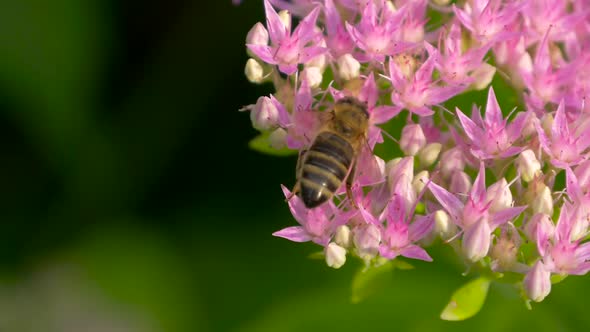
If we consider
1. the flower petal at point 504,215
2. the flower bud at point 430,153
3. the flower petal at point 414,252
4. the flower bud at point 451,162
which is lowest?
the flower petal at point 504,215

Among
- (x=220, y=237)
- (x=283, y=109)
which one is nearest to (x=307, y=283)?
(x=220, y=237)

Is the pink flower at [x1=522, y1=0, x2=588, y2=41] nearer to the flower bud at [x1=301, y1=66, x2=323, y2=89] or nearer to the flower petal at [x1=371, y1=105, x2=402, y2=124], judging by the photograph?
the flower petal at [x1=371, y1=105, x2=402, y2=124]

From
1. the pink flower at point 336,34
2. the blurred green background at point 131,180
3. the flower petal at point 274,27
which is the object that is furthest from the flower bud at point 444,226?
the blurred green background at point 131,180

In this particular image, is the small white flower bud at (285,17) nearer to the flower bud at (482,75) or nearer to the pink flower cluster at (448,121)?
the pink flower cluster at (448,121)

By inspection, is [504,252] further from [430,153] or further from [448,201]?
[430,153]

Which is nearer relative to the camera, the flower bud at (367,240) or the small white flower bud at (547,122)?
the flower bud at (367,240)

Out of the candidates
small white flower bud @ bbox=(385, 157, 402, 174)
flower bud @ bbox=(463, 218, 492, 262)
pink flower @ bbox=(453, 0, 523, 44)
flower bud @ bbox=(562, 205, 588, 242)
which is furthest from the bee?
flower bud @ bbox=(562, 205, 588, 242)
